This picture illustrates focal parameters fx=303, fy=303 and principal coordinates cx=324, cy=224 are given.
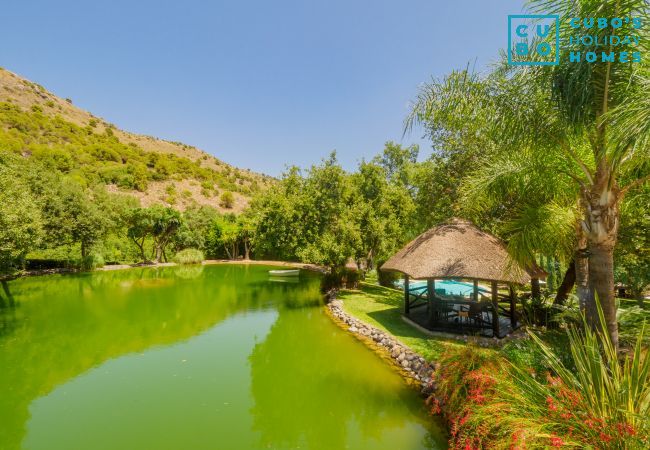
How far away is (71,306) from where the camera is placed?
510 inches

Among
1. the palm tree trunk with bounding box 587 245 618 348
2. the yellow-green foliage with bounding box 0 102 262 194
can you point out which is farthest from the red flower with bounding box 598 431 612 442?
the yellow-green foliage with bounding box 0 102 262 194

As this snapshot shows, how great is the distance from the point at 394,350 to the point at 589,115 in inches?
247

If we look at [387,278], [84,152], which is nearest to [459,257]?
[387,278]

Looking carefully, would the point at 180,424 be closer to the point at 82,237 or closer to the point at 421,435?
the point at 421,435

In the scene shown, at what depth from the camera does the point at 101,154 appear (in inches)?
1827

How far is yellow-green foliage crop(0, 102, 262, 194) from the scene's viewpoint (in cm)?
3759

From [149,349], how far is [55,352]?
94.3 inches

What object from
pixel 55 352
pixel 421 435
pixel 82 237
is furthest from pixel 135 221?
pixel 421 435

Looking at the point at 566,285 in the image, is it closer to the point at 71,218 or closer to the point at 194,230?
the point at 71,218

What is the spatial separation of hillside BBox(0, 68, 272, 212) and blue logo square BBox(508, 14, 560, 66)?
43309mm

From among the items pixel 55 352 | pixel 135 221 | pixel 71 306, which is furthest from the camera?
pixel 135 221

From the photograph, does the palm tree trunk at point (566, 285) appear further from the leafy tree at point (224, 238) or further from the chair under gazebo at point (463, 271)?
the leafy tree at point (224, 238)

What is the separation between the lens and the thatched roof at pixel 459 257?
821cm

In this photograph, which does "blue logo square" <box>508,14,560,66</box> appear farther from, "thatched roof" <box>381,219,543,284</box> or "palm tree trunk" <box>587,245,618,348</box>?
"thatched roof" <box>381,219,543,284</box>
